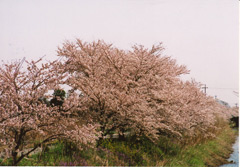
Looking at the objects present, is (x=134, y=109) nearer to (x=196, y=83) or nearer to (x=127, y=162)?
(x=127, y=162)

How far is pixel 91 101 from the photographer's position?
7145mm

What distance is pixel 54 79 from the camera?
5.57 m

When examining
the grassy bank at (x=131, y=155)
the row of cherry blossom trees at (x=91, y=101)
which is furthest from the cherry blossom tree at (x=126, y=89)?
the grassy bank at (x=131, y=155)

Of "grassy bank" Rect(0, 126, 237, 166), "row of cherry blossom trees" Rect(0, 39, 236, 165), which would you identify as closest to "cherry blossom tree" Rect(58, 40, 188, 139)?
"row of cherry blossom trees" Rect(0, 39, 236, 165)

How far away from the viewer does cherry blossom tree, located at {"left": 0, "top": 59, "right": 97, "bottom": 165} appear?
4.98 m

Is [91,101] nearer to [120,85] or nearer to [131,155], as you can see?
[120,85]

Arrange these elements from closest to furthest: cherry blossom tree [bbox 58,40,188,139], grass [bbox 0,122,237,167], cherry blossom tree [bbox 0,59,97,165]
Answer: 1. cherry blossom tree [bbox 0,59,97,165]
2. grass [bbox 0,122,237,167]
3. cherry blossom tree [bbox 58,40,188,139]

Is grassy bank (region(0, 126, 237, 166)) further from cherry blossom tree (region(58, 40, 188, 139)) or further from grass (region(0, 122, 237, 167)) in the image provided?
cherry blossom tree (region(58, 40, 188, 139))

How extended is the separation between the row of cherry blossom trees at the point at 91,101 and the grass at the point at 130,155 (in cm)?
45

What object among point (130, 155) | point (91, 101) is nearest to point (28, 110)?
point (91, 101)

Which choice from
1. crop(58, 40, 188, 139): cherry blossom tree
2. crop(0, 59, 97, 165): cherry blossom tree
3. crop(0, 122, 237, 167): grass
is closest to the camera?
crop(0, 59, 97, 165): cherry blossom tree

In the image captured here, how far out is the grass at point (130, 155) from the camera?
629 cm

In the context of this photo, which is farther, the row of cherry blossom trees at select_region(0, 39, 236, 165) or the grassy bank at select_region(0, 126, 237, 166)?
the grassy bank at select_region(0, 126, 237, 166)

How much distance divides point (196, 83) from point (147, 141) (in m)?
5.28
